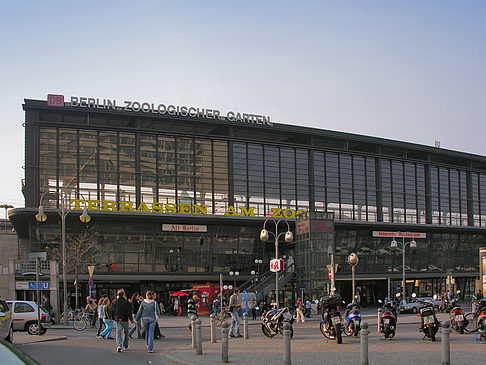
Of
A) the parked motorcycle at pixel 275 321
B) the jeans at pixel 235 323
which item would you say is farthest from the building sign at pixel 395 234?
the parked motorcycle at pixel 275 321

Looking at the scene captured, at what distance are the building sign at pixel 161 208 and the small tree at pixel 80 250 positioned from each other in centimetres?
237

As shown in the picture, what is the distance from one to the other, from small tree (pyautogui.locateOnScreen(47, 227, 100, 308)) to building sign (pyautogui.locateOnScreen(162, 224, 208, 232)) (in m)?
6.68

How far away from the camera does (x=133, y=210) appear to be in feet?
186

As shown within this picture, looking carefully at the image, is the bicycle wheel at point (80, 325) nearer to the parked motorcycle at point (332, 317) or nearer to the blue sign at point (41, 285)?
the parked motorcycle at point (332, 317)

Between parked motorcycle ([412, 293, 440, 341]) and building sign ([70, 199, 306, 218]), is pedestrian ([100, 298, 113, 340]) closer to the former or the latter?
parked motorcycle ([412, 293, 440, 341])

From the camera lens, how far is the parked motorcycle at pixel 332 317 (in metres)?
18.5

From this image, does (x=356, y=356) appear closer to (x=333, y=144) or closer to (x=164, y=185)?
(x=164, y=185)

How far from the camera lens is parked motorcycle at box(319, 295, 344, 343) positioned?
1847cm

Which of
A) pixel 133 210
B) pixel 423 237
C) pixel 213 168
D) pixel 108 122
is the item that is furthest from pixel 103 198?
pixel 423 237

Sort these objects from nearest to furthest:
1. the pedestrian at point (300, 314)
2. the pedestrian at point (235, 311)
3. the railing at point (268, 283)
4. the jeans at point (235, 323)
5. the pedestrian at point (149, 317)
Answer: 1. the pedestrian at point (149, 317)
2. the pedestrian at point (235, 311)
3. the jeans at point (235, 323)
4. the pedestrian at point (300, 314)
5. the railing at point (268, 283)

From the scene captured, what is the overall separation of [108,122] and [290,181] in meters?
20.3

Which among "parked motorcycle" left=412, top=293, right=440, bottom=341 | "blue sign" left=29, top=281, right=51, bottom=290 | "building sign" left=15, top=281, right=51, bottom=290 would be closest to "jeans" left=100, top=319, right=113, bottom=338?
"parked motorcycle" left=412, top=293, right=440, bottom=341

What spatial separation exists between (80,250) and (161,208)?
967cm

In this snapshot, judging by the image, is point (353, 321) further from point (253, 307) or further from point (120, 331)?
point (253, 307)
